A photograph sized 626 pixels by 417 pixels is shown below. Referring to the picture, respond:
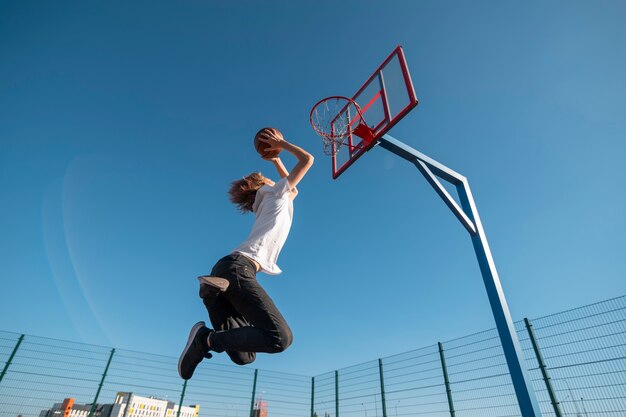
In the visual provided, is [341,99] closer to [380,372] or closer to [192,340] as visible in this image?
[192,340]

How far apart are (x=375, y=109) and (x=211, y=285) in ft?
16.0

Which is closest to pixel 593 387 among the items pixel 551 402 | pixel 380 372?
pixel 551 402

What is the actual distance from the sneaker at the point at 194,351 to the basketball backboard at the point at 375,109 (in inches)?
Answer: 156

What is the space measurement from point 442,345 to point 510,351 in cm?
361

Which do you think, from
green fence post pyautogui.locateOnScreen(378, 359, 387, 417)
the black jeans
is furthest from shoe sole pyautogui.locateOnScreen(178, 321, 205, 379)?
green fence post pyautogui.locateOnScreen(378, 359, 387, 417)

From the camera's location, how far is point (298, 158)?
2697 mm

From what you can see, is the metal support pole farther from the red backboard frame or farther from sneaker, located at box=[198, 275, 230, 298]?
sneaker, located at box=[198, 275, 230, 298]

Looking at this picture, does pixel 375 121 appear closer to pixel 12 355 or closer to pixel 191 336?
pixel 191 336

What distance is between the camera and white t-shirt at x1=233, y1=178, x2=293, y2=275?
237 cm

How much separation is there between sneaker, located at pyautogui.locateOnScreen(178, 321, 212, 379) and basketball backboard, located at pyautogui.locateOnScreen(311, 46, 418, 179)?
396cm

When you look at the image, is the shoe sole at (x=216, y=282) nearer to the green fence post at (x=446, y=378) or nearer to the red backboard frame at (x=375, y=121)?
the red backboard frame at (x=375, y=121)

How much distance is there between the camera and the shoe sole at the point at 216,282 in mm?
1971

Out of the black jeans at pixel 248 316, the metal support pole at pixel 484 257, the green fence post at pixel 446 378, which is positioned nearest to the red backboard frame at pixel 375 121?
the metal support pole at pixel 484 257

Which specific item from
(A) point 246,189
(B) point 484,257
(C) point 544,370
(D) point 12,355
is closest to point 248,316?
(A) point 246,189
